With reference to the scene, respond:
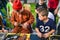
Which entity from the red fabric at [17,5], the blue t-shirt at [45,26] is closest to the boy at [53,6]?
the blue t-shirt at [45,26]

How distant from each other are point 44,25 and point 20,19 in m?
0.32

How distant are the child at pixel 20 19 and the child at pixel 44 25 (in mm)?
117

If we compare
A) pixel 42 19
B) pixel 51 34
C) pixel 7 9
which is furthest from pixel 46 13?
pixel 7 9

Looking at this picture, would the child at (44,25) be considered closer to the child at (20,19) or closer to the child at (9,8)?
the child at (20,19)

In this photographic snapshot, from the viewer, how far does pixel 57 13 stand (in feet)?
9.41

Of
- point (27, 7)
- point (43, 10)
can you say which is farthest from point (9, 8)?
point (43, 10)

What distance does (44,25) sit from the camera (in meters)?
2.91

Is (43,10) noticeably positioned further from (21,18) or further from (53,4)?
(21,18)

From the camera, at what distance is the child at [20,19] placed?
9.62 feet

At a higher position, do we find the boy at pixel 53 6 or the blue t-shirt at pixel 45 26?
the boy at pixel 53 6

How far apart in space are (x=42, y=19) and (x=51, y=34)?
0.22 m

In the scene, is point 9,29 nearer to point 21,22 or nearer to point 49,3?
point 21,22

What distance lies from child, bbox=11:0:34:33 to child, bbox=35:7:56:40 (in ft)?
0.38

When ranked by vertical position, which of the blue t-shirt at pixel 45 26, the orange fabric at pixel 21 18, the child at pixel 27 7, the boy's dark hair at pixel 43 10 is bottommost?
the blue t-shirt at pixel 45 26
